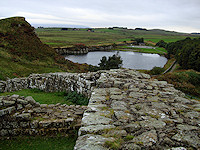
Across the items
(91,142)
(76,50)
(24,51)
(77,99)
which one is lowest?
(77,99)

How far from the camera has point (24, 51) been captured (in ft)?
98.5

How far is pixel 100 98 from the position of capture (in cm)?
675

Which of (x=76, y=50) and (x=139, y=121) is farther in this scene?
(x=76, y=50)

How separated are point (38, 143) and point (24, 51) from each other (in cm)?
2830

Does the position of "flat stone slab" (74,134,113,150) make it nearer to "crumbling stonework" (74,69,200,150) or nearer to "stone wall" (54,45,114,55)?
"crumbling stonework" (74,69,200,150)

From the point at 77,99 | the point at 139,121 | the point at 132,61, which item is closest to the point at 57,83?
the point at 77,99

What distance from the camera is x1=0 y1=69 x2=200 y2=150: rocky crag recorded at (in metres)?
3.90

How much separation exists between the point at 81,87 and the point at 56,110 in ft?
10.1

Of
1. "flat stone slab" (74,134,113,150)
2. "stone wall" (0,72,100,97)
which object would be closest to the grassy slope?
"stone wall" (0,72,100,97)

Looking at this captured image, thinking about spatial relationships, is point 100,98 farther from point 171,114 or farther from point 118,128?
point 171,114

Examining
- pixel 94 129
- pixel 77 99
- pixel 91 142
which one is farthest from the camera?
pixel 77 99

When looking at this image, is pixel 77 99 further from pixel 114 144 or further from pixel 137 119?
pixel 114 144

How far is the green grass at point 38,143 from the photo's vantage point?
6238 mm

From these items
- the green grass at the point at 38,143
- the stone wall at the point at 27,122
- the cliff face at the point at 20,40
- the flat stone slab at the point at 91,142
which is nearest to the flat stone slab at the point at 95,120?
the flat stone slab at the point at 91,142
